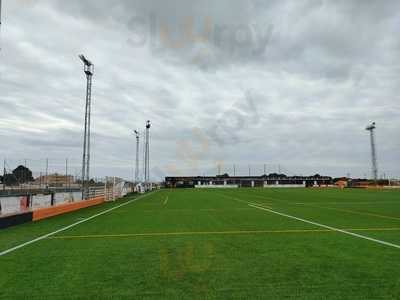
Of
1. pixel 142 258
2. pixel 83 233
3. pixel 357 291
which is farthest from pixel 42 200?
pixel 357 291

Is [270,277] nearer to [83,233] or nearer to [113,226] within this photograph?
[83,233]

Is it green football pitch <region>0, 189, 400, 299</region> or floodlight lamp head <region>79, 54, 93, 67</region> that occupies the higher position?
floodlight lamp head <region>79, 54, 93, 67</region>

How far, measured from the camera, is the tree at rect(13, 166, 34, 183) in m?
26.3

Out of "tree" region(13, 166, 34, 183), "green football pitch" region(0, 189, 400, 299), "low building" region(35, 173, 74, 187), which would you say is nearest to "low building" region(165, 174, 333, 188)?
"low building" region(35, 173, 74, 187)

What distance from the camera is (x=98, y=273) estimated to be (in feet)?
18.0

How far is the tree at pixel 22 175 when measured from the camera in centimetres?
2627

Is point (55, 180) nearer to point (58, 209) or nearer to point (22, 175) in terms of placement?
point (22, 175)

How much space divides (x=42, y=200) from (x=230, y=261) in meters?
12.2

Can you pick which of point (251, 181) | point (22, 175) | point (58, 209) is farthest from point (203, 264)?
point (251, 181)

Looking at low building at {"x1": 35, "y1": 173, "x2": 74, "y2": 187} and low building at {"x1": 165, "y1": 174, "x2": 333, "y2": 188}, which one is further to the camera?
low building at {"x1": 165, "y1": 174, "x2": 333, "y2": 188}

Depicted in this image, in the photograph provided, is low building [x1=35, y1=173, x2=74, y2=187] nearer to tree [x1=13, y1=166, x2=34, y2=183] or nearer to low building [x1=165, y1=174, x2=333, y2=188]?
tree [x1=13, y1=166, x2=34, y2=183]

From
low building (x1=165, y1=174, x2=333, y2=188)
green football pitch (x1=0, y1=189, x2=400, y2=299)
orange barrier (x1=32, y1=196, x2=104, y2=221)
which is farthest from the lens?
low building (x1=165, y1=174, x2=333, y2=188)

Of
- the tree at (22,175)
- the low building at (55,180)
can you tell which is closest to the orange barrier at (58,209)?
the low building at (55,180)

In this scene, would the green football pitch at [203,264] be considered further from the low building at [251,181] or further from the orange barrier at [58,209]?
the low building at [251,181]
